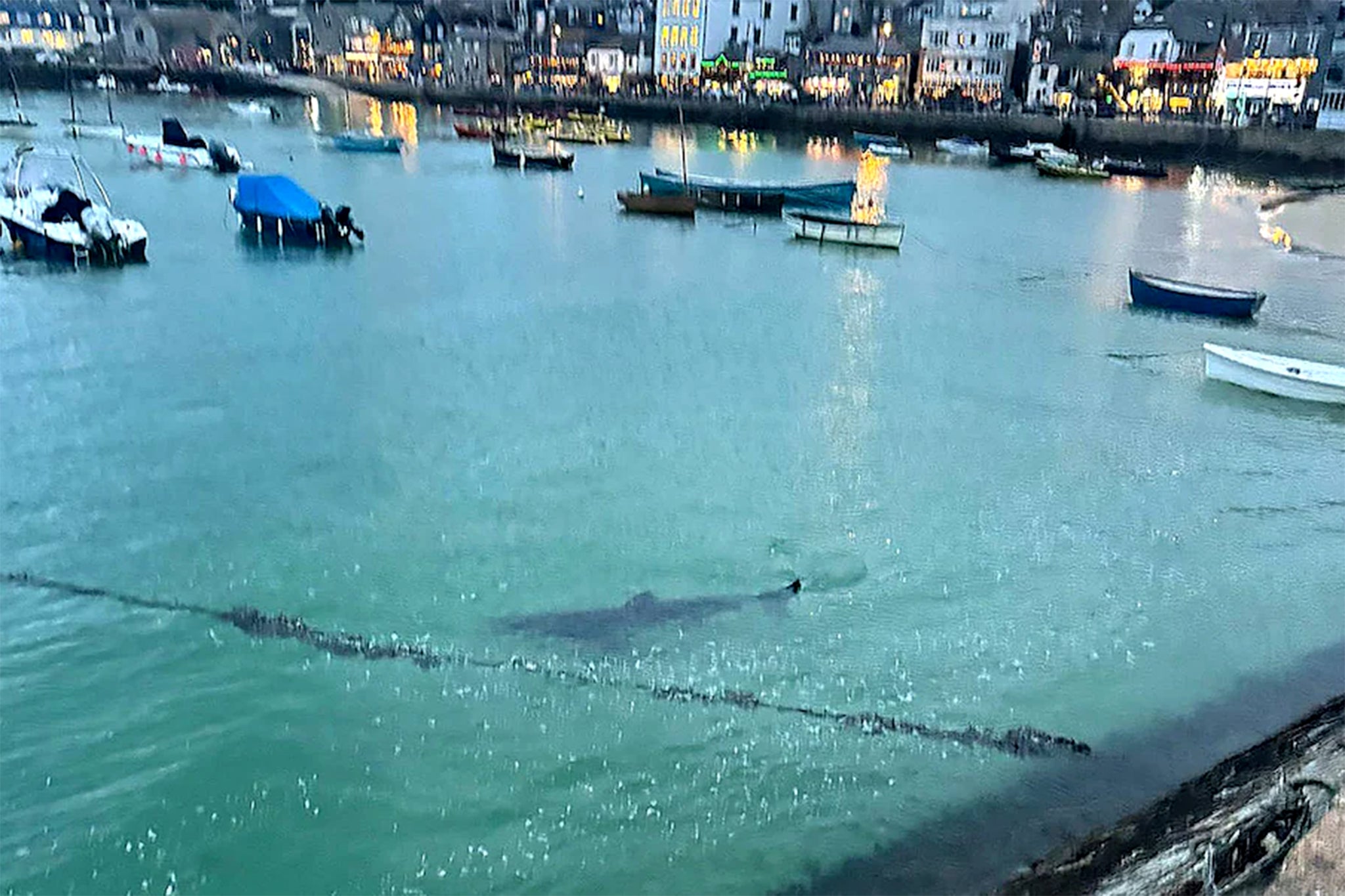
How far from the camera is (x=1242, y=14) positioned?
8825 centimetres

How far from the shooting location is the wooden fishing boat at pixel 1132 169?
2282 inches

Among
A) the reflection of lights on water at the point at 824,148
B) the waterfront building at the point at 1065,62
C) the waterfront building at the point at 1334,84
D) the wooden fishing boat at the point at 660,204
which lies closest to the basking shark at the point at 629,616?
the wooden fishing boat at the point at 660,204

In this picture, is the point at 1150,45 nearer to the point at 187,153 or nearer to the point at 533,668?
the point at 187,153

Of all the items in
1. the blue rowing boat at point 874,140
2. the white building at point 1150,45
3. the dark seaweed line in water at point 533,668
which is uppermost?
the white building at point 1150,45

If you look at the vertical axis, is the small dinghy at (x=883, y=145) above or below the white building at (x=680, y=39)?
below

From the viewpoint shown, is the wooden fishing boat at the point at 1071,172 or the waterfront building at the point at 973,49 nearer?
the wooden fishing boat at the point at 1071,172

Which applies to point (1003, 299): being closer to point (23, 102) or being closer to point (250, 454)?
point (250, 454)

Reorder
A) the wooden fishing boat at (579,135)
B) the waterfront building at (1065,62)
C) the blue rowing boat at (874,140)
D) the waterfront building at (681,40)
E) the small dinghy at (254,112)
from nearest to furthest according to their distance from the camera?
the wooden fishing boat at (579,135) < the blue rowing boat at (874,140) < the small dinghy at (254,112) < the waterfront building at (1065,62) < the waterfront building at (681,40)

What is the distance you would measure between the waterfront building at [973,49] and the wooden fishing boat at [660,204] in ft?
200

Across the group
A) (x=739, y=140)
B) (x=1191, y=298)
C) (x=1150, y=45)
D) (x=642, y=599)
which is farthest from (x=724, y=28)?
(x=642, y=599)

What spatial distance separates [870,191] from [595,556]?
40.1 m

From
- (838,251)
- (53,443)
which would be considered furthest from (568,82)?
(53,443)

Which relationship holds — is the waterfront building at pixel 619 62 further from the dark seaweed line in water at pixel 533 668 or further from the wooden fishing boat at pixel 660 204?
the dark seaweed line in water at pixel 533 668

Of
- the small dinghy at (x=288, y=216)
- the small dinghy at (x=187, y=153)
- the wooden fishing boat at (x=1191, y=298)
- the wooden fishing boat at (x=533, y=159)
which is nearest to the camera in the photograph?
the wooden fishing boat at (x=1191, y=298)
